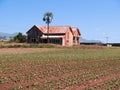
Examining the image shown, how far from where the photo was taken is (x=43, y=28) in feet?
316

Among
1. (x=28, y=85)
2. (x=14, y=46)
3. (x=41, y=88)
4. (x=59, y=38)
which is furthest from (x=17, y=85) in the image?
(x=59, y=38)

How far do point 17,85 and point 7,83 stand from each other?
0.74m

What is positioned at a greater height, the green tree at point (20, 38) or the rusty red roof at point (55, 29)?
the rusty red roof at point (55, 29)

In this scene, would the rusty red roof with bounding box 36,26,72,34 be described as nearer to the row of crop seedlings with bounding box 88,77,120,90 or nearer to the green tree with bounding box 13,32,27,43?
the green tree with bounding box 13,32,27,43

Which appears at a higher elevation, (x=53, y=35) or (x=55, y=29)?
(x=55, y=29)

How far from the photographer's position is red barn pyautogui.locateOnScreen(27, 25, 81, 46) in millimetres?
92188

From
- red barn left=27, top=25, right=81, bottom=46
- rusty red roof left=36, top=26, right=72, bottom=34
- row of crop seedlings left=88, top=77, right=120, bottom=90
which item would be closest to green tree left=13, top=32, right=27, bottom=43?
red barn left=27, top=25, right=81, bottom=46

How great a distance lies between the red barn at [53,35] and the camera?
9219 centimetres

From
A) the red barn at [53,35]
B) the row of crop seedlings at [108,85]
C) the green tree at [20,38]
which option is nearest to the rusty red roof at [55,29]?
the red barn at [53,35]

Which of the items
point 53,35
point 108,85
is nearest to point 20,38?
point 53,35

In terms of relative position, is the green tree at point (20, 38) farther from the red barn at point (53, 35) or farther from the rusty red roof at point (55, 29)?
the rusty red roof at point (55, 29)

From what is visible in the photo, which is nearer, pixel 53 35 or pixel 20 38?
pixel 53 35

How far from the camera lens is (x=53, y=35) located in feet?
308

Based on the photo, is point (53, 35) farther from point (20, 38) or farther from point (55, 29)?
point (20, 38)
